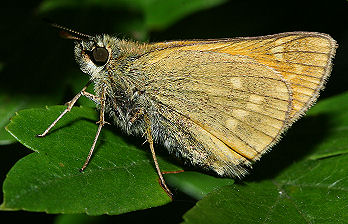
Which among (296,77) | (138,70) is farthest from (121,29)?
(296,77)

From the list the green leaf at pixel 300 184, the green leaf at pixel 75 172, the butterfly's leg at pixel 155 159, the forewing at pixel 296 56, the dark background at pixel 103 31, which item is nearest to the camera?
the green leaf at pixel 75 172

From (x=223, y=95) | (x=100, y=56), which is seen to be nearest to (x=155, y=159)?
(x=223, y=95)

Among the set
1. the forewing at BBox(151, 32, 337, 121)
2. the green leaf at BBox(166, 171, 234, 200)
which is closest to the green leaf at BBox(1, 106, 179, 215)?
the green leaf at BBox(166, 171, 234, 200)

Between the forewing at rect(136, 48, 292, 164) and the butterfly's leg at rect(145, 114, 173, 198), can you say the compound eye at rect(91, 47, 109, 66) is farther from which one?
the butterfly's leg at rect(145, 114, 173, 198)

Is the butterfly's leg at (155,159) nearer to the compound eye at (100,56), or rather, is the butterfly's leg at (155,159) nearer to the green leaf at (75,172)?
the green leaf at (75,172)

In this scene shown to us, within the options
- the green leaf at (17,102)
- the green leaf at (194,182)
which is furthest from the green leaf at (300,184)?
the green leaf at (17,102)

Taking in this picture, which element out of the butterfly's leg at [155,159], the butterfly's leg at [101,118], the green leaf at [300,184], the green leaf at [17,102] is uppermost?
the green leaf at [17,102]

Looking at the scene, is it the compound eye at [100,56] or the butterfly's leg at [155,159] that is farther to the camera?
the compound eye at [100,56]
